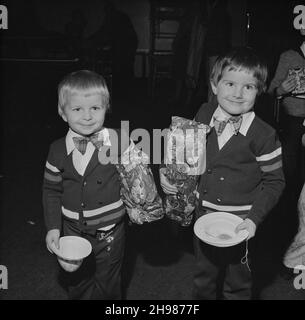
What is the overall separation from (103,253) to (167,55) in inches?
222

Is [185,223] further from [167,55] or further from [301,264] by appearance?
[167,55]

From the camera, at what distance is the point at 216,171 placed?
1.47 meters

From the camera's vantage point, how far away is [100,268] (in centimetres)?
154

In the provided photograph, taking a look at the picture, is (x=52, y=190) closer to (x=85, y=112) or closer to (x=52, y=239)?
(x=52, y=239)

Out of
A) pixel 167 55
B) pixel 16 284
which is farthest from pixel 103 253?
pixel 167 55

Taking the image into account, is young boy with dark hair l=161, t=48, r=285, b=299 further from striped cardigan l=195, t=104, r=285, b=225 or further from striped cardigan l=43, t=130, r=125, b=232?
striped cardigan l=43, t=130, r=125, b=232

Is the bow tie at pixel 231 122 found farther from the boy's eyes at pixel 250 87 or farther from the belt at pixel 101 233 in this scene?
the belt at pixel 101 233

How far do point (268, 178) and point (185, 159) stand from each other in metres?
0.28

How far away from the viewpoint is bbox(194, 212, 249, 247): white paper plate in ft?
4.50

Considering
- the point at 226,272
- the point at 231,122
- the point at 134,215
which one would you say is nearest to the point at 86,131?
the point at 134,215

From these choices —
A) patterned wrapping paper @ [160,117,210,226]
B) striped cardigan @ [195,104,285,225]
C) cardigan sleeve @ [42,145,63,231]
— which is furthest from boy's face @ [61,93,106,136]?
striped cardigan @ [195,104,285,225]

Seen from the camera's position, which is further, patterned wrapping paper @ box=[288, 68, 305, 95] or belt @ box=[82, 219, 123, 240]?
patterned wrapping paper @ box=[288, 68, 305, 95]

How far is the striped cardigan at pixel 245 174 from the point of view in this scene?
1.42m

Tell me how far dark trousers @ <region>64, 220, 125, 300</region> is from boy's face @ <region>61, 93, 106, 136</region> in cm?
35
